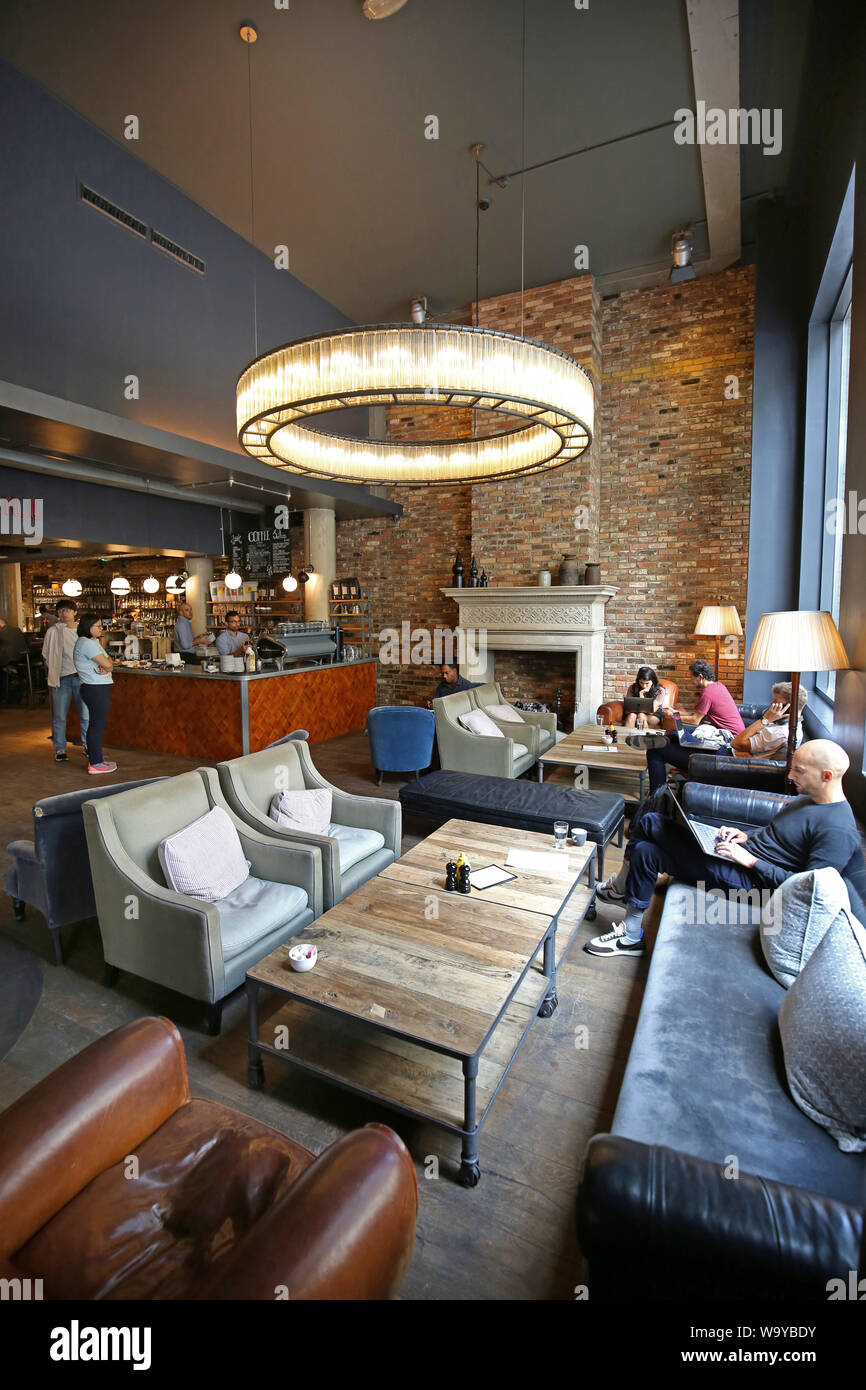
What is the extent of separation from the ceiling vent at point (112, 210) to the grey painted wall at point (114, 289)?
5 centimetres

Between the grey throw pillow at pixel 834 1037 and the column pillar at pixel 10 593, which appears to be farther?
the column pillar at pixel 10 593

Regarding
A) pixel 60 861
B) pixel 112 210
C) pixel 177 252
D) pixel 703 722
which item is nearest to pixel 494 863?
pixel 60 861

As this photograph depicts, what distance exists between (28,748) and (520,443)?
22.6 ft

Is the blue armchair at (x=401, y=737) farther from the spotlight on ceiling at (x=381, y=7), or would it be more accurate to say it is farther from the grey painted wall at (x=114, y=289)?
the spotlight on ceiling at (x=381, y=7)

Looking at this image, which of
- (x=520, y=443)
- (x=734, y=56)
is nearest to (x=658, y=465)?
(x=734, y=56)

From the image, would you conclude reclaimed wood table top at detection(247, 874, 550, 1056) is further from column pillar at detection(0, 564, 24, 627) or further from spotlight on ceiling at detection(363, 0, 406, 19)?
column pillar at detection(0, 564, 24, 627)

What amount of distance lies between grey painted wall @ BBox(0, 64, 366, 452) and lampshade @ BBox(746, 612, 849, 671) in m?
6.24

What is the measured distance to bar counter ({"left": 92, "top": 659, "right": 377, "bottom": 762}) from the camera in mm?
6805

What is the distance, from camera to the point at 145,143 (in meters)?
5.30

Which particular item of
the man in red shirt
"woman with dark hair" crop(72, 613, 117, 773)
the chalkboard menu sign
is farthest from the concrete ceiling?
the man in red shirt

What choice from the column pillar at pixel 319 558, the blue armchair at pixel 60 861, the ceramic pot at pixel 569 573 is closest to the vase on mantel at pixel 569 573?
the ceramic pot at pixel 569 573

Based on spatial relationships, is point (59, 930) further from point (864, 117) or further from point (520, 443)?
point (864, 117)

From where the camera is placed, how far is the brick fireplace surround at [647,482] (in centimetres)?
703

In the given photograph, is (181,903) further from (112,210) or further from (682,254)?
(682,254)
